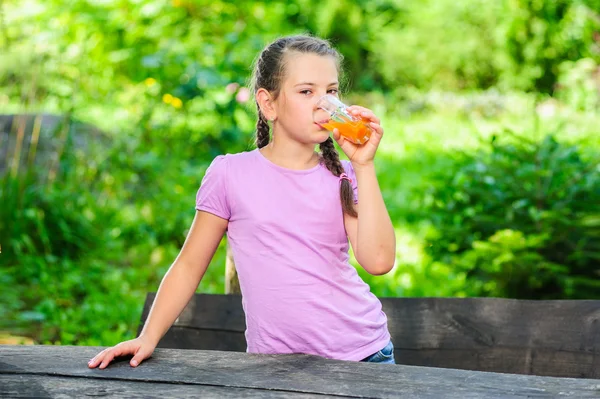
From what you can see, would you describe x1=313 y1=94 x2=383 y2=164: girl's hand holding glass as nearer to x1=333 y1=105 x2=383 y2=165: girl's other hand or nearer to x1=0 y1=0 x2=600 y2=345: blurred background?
x1=333 y1=105 x2=383 y2=165: girl's other hand

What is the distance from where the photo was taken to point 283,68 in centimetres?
195

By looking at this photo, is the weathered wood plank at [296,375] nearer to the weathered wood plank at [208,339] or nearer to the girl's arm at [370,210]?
the girl's arm at [370,210]

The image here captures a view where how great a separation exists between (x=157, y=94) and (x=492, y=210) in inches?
128

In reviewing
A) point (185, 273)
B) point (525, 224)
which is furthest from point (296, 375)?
point (525, 224)

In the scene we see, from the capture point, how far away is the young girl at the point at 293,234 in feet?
6.32

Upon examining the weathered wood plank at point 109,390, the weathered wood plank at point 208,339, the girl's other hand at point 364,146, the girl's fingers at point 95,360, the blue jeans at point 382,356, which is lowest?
the weathered wood plank at point 208,339

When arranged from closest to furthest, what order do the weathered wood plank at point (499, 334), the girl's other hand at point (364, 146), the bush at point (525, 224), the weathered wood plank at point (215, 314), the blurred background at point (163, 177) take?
the girl's other hand at point (364, 146) < the weathered wood plank at point (499, 334) < the weathered wood plank at point (215, 314) < the bush at point (525, 224) < the blurred background at point (163, 177)

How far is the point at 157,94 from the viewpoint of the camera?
641cm

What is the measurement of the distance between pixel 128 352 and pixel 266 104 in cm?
68

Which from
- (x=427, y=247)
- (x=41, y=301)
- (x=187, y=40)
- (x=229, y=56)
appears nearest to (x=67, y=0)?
(x=187, y=40)

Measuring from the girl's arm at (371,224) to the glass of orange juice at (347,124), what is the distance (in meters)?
0.07

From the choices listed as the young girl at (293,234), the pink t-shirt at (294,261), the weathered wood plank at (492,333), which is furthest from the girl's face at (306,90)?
the weathered wood plank at (492,333)

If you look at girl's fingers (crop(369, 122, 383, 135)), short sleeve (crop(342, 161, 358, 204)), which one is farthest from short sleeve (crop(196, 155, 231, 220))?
girl's fingers (crop(369, 122, 383, 135))

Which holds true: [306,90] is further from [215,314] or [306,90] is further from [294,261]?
[215,314]
